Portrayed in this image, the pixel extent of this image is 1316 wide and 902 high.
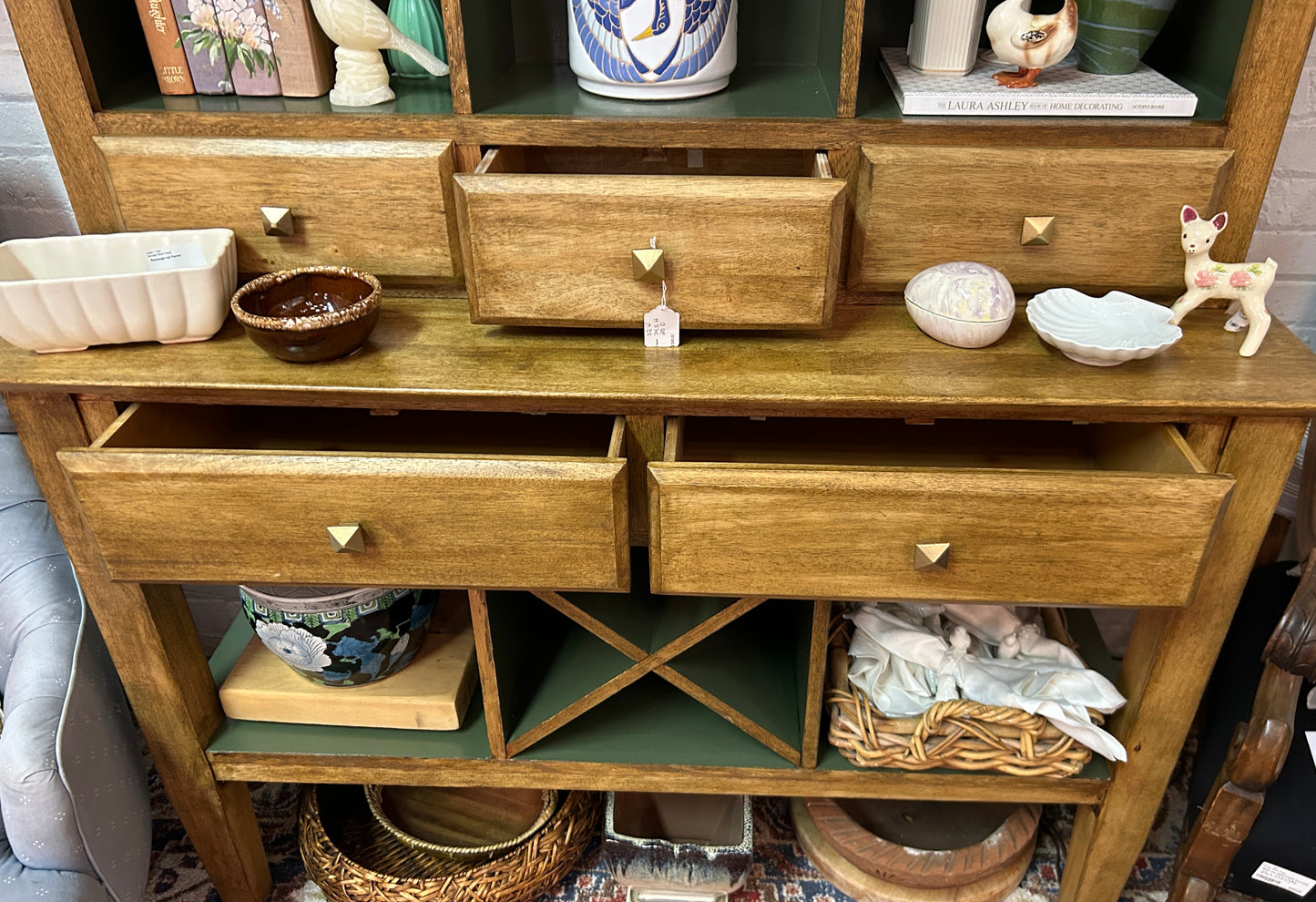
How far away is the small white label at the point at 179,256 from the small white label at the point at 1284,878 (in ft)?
5.13

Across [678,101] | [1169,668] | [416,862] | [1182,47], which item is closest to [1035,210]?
[1182,47]

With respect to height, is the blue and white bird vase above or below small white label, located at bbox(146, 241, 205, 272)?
above

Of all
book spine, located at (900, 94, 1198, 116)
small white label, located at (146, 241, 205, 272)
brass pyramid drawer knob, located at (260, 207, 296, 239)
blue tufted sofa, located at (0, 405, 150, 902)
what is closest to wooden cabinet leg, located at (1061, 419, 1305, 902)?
book spine, located at (900, 94, 1198, 116)

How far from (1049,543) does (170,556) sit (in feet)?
3.29

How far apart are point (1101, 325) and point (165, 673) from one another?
50.5 inches

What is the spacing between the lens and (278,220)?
1.18m

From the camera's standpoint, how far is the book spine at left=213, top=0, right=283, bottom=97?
3.84 ft

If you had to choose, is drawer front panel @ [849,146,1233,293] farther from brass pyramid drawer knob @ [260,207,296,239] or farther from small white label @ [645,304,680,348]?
brass pyramid drawer knob @ [260,207,296,239]

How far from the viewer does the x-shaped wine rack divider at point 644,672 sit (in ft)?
4.13

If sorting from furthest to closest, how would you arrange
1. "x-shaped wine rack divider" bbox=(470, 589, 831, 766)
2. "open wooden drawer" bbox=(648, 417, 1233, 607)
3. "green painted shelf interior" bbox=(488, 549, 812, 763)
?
"green painted shelf interior" bbox=(488, 549, 812, 763) < "x-shaped wine rack divider" bbox=(470, 589, 831, 766) < "open wooden drawer" bbox=(648, 417, 1233, 607)

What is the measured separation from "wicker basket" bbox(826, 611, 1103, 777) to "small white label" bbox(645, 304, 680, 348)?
22.2 inches

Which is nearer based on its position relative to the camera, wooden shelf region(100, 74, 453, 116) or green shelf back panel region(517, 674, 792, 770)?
wooden shelf region(100, 74, 453, 116)

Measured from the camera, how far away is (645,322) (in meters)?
1.15

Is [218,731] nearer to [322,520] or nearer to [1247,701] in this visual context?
[322,520]
